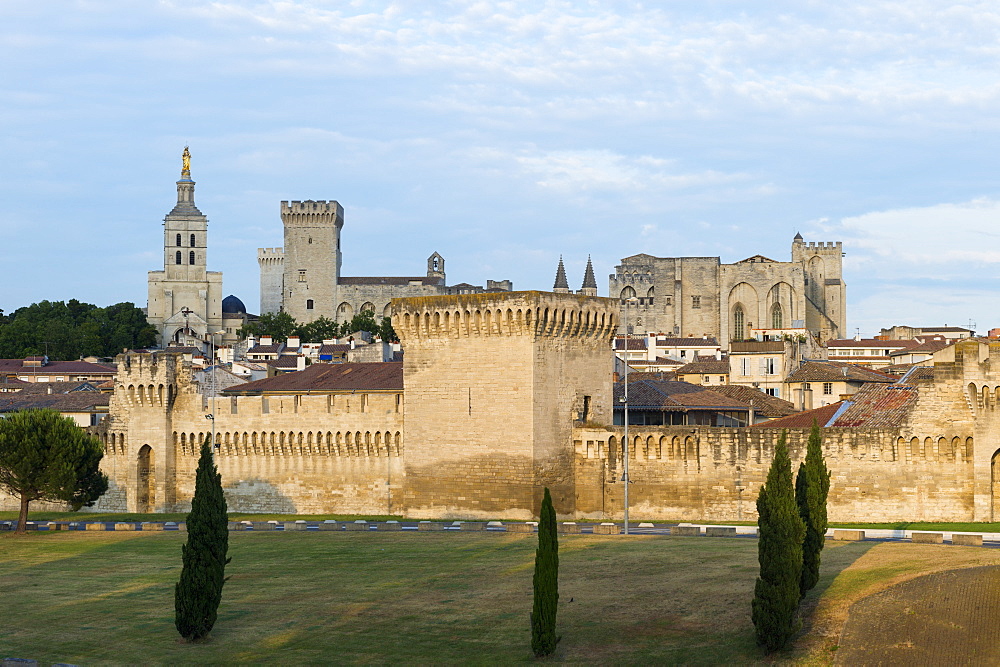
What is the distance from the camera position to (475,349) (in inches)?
2207

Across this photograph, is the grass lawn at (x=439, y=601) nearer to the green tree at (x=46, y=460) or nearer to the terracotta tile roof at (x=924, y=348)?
the green tree at (x=46, y=460)

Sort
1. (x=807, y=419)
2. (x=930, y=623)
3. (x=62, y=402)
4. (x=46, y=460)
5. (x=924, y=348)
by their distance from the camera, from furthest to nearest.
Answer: (x=924, y=348)
(x=62, y=402)
(x=46, y=460)
(x=807, y=419)
(x=930, y=623)

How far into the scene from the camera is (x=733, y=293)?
179 meters

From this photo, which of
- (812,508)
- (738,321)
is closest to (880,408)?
(812,508)

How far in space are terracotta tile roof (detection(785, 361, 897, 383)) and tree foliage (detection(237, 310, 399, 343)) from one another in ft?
234

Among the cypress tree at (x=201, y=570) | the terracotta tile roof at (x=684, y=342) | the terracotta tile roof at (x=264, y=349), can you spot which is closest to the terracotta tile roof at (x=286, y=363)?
the terracotta tile roof at (x=264, y=349)

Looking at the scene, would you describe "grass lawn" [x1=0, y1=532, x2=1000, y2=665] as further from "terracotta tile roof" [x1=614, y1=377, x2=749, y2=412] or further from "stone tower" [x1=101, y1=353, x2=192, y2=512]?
"terracotta tile roof" [x1=614, y1=377, x2=749, y2=412]

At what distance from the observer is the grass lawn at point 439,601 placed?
34.9 metres

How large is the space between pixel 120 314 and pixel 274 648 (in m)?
149

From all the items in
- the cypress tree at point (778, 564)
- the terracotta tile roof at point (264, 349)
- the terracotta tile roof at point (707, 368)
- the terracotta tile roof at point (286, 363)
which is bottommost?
the cypress tree at point (778, 564)

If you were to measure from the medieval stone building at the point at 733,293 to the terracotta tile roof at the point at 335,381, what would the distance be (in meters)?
103

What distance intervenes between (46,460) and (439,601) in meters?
28.8

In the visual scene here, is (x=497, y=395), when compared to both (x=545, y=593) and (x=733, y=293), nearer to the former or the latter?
Result: (x=545, y=593)

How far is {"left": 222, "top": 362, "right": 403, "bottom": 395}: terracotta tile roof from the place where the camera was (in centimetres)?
6694
